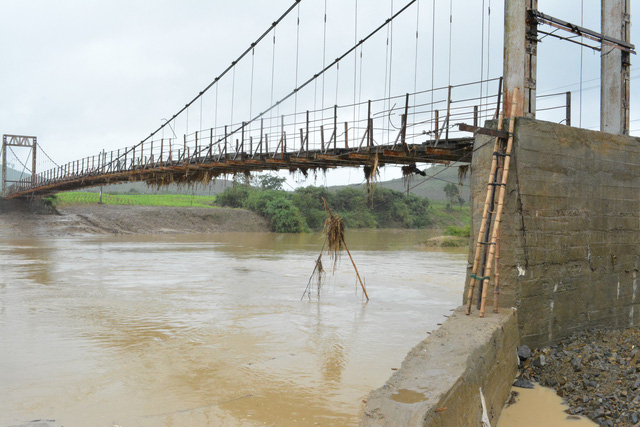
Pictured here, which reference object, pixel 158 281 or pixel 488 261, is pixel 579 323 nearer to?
pixel 488 261

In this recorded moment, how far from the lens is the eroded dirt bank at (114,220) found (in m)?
37.4

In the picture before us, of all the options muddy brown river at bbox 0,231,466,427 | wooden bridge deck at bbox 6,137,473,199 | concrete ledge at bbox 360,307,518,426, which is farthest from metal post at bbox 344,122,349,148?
concrete ledge at bbox 360,307,518,426

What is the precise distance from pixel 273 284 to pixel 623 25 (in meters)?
10.3

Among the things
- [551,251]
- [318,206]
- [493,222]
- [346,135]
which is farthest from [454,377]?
[318,206]

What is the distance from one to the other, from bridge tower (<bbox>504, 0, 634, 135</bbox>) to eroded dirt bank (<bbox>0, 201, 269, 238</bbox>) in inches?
1389

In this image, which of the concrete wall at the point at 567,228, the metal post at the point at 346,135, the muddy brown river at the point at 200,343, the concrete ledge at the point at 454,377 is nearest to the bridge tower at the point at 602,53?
the concrete wall at the point at 567,228

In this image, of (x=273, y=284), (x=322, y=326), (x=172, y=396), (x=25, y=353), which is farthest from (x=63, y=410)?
(x=273, y=284)

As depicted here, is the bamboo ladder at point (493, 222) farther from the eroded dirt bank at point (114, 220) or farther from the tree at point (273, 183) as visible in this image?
the tree at point (273, 183)

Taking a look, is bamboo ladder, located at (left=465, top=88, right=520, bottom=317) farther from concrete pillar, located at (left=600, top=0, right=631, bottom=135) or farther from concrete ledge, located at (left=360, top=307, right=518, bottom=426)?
concrete pillar, located at (left=600, top=0, right=631, bottom=135)

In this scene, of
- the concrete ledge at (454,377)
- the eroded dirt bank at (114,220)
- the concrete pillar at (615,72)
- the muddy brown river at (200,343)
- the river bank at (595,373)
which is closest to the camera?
the concrete ledge at (454,377)

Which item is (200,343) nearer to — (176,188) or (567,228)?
(567,228)

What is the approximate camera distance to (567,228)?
7578 millimetres

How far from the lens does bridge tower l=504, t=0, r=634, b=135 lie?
7578 millimetres

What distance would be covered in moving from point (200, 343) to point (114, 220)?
112 feet
